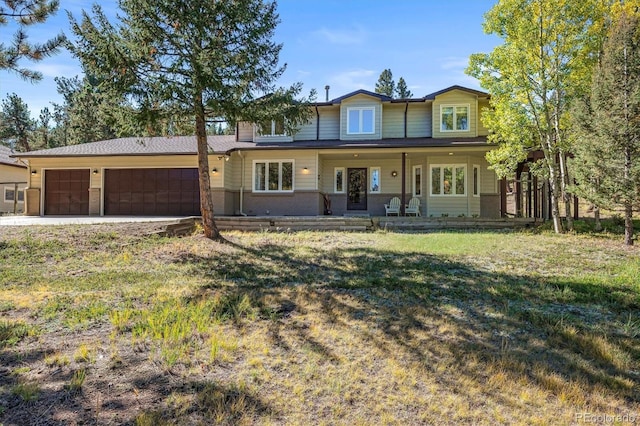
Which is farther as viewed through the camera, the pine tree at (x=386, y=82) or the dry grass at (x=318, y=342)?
the pine tree at (x=386, y=82)

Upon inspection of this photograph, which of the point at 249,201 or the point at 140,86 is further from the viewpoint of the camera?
the point at 249,201

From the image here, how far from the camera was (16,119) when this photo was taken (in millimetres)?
31531

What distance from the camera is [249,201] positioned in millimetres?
15828

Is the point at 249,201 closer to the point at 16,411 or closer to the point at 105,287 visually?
the point at 105,287

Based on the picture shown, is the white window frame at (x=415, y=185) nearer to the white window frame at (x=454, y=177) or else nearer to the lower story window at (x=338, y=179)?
the white window frame at (x=454, y=177)

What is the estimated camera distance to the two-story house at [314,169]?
49.6 ft

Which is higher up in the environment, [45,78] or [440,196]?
[45,78]

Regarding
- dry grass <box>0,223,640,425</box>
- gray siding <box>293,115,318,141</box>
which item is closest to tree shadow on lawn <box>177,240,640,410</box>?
dry grass <box>0,223,640,425</box>

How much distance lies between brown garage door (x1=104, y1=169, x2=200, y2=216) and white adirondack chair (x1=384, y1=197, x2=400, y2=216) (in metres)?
7.74

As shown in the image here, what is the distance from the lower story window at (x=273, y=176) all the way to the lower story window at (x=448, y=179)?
580 cm

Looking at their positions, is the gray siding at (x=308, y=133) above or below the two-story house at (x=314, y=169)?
above

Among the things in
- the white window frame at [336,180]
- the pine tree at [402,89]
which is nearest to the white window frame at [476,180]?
the white window frame at [336,180]

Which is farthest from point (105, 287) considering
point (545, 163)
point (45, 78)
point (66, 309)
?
point (545, 163)

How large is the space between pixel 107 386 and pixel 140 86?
673cm
